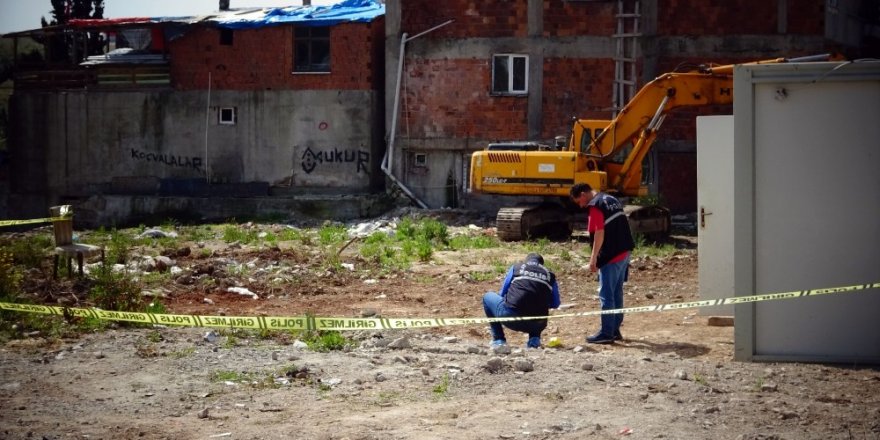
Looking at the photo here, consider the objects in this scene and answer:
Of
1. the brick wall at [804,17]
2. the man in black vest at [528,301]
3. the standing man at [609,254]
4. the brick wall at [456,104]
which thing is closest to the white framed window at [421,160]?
the brick wall at [456,104]

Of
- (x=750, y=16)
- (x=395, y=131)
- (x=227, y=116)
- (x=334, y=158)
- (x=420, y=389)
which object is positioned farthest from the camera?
(x=227, y=116)

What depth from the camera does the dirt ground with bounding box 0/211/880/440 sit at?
7496 mm

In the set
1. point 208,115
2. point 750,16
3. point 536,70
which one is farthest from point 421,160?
point 750,16

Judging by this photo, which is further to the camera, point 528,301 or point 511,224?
point 511,224

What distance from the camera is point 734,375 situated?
8.85 meters

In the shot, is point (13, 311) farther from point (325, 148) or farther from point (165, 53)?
point (165, 53)

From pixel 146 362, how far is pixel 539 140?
18814 mm

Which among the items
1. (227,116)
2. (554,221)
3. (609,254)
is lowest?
(554,221)

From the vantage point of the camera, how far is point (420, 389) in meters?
8.55

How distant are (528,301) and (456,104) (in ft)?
58.3

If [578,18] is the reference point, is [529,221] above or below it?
below

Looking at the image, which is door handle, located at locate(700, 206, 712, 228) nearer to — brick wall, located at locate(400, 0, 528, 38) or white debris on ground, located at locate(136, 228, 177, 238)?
white debris on ground, located at locate(136, 228, 177, 238)

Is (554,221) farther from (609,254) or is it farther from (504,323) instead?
(504,323)

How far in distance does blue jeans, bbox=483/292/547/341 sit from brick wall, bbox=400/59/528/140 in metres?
16.9
